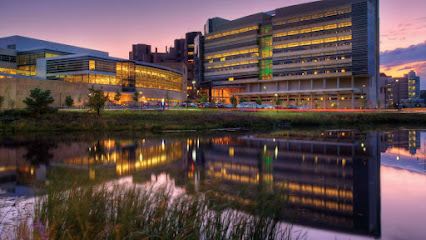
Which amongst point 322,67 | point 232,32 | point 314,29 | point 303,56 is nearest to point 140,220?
point 322,67

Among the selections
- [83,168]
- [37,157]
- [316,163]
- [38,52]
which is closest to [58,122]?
[37,157]

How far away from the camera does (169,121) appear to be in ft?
169

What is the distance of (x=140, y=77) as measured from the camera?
419 ft

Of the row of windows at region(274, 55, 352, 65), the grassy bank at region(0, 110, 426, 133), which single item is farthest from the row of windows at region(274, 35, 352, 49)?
the grassy bank at region(0, 110, 426, 133)

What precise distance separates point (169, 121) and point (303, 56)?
93644 millimetres

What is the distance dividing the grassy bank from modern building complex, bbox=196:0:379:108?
2109 inches

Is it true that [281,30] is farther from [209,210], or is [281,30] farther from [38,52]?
[209,210]

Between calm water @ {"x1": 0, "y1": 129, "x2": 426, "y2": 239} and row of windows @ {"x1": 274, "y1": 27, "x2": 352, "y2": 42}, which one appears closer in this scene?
calm water @ {"x1": 0, "y1": 129, "x2": 426, "y2": 239}

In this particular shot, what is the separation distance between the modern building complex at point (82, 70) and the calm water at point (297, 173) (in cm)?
7156

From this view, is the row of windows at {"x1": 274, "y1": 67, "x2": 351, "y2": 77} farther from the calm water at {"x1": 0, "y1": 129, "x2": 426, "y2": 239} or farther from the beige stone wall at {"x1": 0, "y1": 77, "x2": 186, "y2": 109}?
the calm water at {"x1": 0, "y1": 129, "x2": 426, "y2": 239}

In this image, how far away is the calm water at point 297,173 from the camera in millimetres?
10023

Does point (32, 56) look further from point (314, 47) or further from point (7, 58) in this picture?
point (314, 47)

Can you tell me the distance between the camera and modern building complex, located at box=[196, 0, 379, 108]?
116625 millimetres

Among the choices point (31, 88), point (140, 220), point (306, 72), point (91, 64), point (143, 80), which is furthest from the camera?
point (306, 72)
